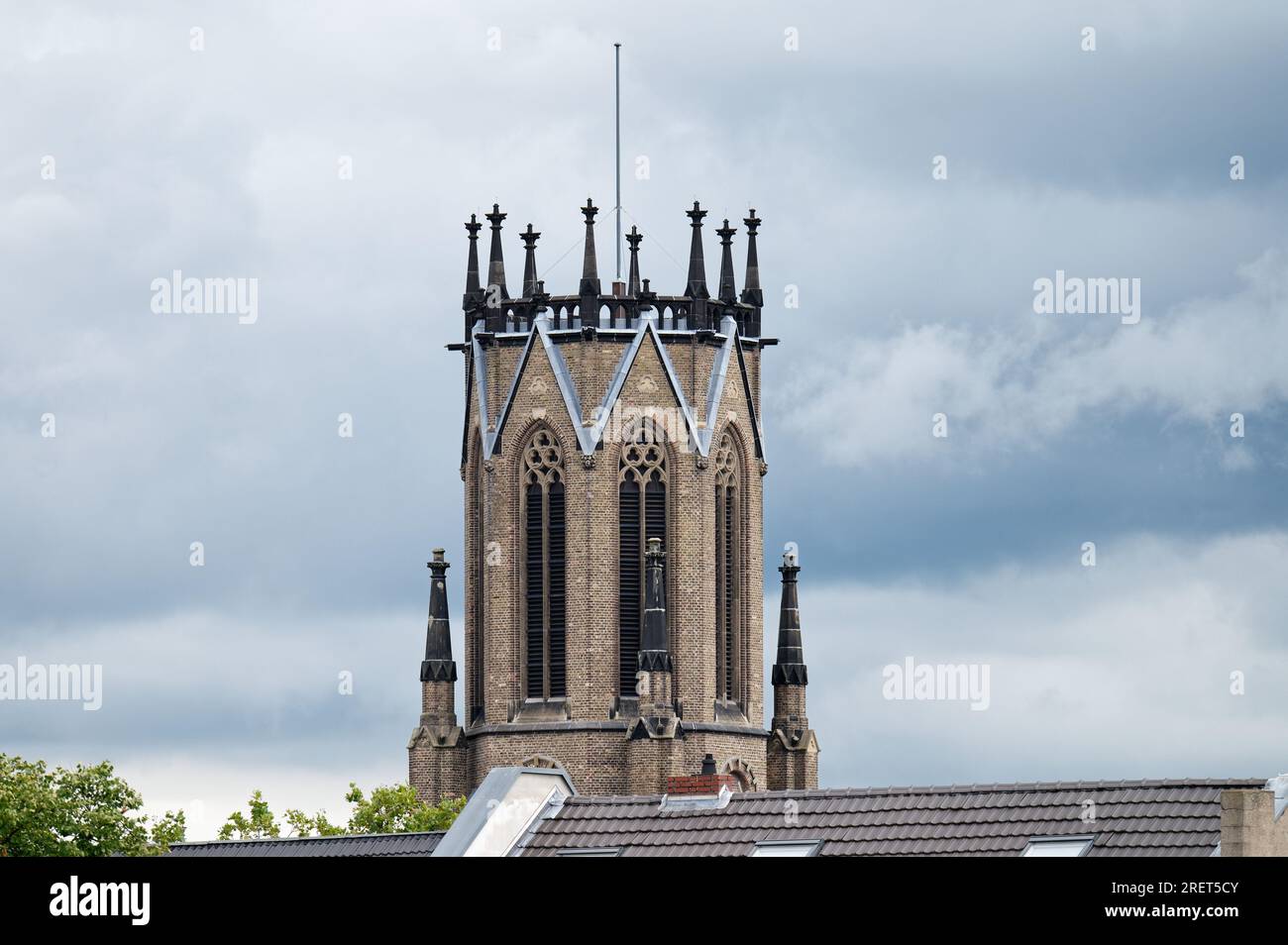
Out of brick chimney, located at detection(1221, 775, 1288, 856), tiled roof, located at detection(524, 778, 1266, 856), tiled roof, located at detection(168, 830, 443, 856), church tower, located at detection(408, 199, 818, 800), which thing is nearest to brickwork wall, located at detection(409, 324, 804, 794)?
church tower, located at detection(408, 199, 818, 800)

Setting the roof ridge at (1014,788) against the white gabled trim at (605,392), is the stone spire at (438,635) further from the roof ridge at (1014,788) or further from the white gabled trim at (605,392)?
the roof ridge at (1014,788)

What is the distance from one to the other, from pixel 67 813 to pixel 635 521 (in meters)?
45.7

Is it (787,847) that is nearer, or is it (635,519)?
(787,847)

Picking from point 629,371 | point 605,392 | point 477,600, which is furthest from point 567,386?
point 477,600

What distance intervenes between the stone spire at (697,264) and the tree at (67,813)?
45400 millimetres

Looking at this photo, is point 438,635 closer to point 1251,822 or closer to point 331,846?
point 331,846

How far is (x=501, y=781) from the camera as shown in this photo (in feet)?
190

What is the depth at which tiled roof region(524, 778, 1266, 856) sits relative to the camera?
48.4 meters

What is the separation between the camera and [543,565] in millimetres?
112062

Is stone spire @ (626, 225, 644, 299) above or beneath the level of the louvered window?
above

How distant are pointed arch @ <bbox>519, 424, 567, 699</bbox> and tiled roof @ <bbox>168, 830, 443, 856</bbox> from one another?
2932 cm

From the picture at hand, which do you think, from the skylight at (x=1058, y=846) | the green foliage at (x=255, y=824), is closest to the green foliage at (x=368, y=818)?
the green foliage at (x=255, y=824)

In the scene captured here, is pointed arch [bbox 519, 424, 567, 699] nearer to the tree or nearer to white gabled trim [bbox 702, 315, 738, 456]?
white gabled trim [bbox 702, 315, 738, 456]
